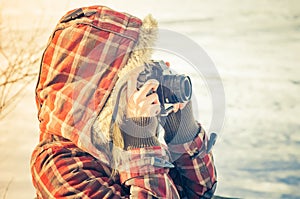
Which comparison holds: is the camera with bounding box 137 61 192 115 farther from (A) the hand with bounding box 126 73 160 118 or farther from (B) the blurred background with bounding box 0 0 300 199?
(B) the blurred background with bounding box 0 0 300 199

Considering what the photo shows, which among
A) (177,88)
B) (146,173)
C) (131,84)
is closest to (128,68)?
(131,84)

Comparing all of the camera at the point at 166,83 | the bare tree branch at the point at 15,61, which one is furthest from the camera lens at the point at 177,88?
the bare tree branch at the point at 15,61

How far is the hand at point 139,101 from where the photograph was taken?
180 cm

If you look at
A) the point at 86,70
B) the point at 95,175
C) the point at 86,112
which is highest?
the point at 86,70

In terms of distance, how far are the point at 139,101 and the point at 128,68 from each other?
4.2 inches

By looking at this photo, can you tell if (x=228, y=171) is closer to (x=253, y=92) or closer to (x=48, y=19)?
(x=253, y=92)

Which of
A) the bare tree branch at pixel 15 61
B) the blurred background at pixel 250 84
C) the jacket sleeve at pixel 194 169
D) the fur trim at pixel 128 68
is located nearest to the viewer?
the fur trim at pixel 128 68

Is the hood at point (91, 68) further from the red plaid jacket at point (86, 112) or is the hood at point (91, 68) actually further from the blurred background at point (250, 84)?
the blurred background at point (250, 84)

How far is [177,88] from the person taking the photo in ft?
5.93

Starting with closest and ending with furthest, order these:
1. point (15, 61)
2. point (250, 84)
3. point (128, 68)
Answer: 1. point (128, 68)
2. point (250, 84)
3. point (15, 61)

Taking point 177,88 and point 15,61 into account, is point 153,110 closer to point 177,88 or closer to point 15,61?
point 177,88

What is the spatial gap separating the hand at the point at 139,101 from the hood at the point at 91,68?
0.04 m

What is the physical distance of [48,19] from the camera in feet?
7.13

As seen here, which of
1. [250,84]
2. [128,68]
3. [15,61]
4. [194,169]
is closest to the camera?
[128,68]
